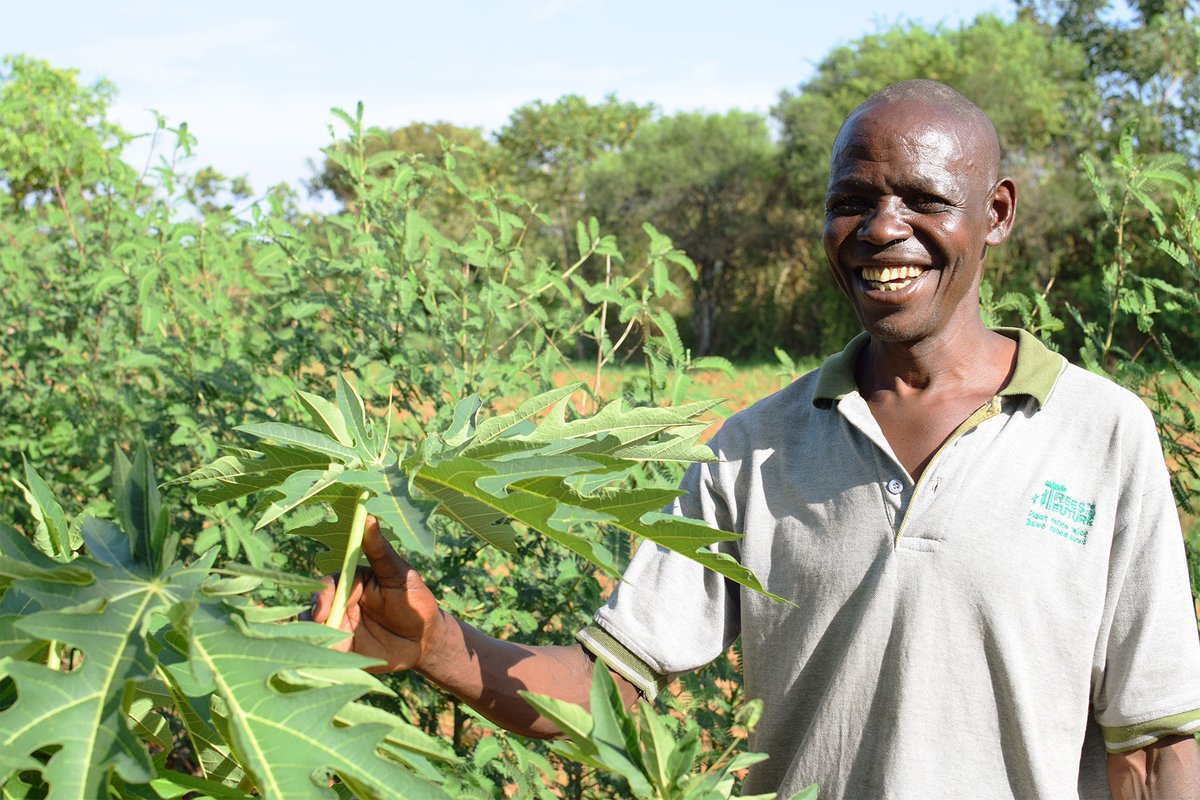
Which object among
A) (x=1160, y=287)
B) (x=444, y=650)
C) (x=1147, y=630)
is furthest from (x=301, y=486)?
(x=1160, y=287)

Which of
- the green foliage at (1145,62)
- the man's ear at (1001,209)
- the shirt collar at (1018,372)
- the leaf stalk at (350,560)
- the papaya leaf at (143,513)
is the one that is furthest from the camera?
the green foliage at (1145,62)

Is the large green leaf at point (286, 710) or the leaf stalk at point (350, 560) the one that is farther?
the leaf stalk at point (350, 560)

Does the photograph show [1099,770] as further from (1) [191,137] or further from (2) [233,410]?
(1) [191,137]

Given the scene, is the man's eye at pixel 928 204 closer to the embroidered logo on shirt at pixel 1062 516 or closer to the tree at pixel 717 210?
the embroidered logo on shirt at pixel 1062 516

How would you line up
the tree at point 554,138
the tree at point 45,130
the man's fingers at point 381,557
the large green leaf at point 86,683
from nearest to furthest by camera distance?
1. the large green leaf at point 86,683
2. the man's fingers at point 381,557
3. the tree at point 45,130
4. the tree at point 554,138

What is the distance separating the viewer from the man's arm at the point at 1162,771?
148 cm

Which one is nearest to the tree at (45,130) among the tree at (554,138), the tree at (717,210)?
the tree at (717,210)

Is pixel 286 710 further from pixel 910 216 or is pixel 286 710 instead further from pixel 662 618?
pixel 910 216

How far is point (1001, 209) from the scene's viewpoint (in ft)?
5.67

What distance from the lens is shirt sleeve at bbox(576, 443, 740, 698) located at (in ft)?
5.34

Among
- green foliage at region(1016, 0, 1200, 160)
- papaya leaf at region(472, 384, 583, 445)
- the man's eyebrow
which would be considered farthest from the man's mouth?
green foliage at region(1016, 0, 1200, 160)

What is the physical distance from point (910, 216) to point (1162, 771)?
2.43 ft

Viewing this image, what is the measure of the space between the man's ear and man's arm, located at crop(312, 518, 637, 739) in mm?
793

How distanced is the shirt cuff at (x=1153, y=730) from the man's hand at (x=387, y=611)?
833 mm
